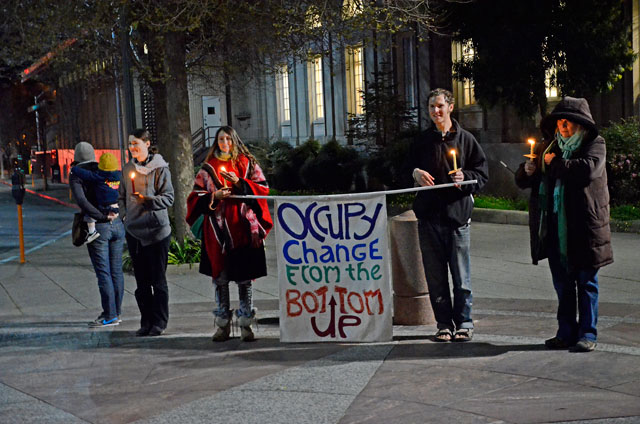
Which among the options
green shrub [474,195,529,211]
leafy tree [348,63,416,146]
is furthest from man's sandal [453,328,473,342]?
leafy tree [348,63,416,146]

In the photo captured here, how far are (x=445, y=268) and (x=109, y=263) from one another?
136 inches

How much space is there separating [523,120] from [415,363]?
47.1ft

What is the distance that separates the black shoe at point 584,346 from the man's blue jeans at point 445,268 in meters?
0.90

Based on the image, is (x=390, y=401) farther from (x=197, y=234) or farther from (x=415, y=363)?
(x=197, y=234)

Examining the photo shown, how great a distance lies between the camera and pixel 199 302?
10.0 meters

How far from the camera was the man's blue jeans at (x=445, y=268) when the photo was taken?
23.7 feet

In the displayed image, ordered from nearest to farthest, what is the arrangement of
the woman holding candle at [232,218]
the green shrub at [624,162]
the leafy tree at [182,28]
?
the woman holding candle at [232,218] → the leafy tree at [182,28] → the green shrub at [624,162]

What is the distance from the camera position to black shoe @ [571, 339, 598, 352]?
6.70 metres

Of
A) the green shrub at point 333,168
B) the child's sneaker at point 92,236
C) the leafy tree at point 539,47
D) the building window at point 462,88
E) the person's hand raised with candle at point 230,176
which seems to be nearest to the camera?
the person's hand raised with candle at point 230,176

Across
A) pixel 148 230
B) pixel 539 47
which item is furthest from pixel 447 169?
pixel 539 47

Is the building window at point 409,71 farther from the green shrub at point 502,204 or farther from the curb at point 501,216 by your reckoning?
the curb at point 501,216

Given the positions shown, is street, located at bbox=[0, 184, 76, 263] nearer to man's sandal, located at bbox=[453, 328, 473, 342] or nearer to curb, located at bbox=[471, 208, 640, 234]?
curb, located at bbox=[471, 208, 640, 234]

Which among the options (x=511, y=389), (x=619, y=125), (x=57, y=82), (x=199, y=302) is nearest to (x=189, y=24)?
(x=199, y=302)

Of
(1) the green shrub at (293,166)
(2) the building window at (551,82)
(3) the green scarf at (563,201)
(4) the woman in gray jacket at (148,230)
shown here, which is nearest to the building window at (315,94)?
(1) the green shrub at (293,166)
